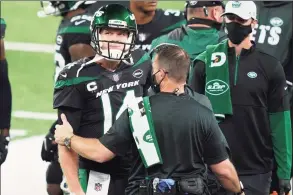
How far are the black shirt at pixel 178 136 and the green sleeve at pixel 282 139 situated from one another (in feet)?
3.87

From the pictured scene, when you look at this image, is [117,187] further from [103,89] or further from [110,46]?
[110,46]

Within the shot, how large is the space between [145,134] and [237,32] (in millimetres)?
1581

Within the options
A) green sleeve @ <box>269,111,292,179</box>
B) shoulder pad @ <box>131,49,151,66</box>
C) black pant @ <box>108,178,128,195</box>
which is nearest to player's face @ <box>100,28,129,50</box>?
shoulder pad @ <box>131,49,151,66</box>

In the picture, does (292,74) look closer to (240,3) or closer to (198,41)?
(198,41)

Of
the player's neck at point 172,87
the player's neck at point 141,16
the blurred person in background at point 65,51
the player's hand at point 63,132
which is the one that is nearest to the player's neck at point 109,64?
the player's hand at point 63,132

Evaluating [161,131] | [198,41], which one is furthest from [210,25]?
[161,131]

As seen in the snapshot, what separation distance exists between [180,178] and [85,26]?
10.4 feet

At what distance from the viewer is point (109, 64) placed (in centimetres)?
575

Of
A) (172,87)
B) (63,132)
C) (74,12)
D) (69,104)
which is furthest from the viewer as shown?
(74,12)

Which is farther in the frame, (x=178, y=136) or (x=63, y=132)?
(x=63, y=132)

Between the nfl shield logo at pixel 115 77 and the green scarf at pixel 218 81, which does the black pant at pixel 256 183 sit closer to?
the green scarf at pixel 218 81

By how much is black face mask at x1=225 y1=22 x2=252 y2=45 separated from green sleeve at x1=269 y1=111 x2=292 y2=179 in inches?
23.3

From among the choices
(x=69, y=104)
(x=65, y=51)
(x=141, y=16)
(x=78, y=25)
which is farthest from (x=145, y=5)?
(x=69, y=104)

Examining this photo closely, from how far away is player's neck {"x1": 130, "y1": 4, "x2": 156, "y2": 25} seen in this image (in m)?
8.01
